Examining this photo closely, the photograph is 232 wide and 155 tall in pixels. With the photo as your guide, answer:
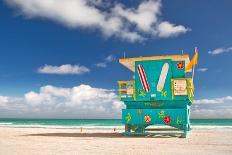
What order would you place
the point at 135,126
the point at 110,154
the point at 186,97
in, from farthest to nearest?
the point at 135,126
the point at 186,97
the point at 110,154

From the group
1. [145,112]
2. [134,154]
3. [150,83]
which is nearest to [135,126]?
[145,112]

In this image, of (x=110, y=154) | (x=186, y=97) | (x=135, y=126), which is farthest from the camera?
(x=135, y=126)

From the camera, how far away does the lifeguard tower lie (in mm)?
19609

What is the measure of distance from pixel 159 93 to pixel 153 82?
2.65 feet

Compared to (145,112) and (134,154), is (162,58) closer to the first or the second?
(145,112)

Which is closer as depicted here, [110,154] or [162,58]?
[110,154]

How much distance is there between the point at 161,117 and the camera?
1980 cm

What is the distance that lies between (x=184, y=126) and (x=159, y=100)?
86.9 inches

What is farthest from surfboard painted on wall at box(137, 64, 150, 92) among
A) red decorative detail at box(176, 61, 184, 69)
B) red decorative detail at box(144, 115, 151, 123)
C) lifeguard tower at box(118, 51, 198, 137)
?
red decorative detail at box(176, 61, 184, 69)

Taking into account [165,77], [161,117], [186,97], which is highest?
[165,77]

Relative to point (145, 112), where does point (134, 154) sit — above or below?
below

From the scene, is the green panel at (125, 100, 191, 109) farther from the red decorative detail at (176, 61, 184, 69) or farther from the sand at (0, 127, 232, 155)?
the sand at (0, 127, 232, 155)

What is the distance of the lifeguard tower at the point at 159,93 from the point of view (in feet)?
64.3

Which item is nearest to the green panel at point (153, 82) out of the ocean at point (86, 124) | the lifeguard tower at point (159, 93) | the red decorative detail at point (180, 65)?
the lifeguard tower at point (159, 93)
